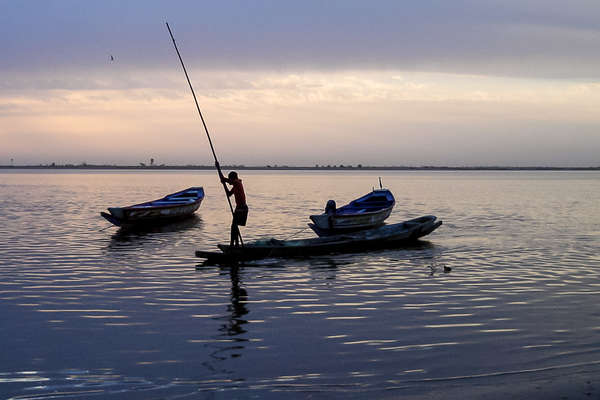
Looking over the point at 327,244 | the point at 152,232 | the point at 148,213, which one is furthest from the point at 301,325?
the point at 148,213

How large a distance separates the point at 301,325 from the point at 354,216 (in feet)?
47.6

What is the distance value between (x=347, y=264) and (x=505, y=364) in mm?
9122

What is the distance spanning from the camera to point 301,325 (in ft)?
31.7

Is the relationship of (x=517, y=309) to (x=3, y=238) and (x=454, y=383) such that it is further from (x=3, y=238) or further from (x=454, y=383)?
(x=3, y=238)

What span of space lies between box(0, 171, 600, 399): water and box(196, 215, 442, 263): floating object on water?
594 mm

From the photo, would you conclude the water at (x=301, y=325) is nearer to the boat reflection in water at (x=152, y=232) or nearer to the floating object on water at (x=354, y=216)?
the boat reflection in water at (x=152, y=232)

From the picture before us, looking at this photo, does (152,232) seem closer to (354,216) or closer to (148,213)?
(148,213)

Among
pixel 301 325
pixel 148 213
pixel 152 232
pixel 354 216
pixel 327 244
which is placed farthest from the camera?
pixel 148 213

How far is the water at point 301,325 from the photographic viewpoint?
22.6 feet

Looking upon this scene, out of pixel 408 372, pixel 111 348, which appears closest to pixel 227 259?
pixel 111 348

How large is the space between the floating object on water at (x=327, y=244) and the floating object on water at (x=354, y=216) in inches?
101

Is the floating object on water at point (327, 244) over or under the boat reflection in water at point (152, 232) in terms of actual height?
over

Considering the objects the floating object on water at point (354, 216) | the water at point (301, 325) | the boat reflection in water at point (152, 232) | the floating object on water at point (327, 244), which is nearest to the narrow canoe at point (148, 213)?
the boat reflection in water at point (152, 232)

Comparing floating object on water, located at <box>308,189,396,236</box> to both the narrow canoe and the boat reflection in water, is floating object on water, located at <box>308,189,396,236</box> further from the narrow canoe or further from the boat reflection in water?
the narrow canoe
